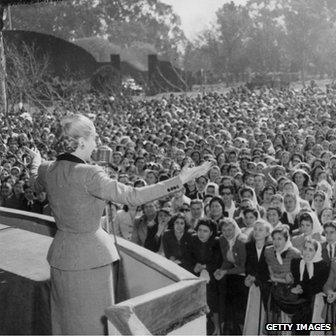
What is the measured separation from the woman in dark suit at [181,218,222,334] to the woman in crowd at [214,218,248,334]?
0.23 ft

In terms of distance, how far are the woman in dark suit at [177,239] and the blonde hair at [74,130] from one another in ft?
11.7

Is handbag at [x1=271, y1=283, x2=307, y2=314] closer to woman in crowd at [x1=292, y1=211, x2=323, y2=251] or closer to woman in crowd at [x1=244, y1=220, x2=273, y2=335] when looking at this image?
woman in crowd at [x1=244, y1=220, x2=273, y2=335]

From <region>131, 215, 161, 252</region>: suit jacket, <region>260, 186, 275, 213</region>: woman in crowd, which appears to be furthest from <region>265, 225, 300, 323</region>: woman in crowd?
<region>260, 186, 275, 213</region>: woman in crowd

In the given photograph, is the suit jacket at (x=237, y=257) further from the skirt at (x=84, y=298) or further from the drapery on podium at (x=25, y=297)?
the skirt at (x=84, y=298)

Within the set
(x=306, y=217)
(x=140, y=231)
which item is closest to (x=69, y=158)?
(x=306, y=217)

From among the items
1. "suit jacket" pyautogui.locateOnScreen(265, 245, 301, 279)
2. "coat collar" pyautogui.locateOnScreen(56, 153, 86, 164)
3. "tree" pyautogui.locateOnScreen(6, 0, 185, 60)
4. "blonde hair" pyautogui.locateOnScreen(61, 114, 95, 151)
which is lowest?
"suit jacket" pyautogui.locateOnScreen(265, 245, 301, 279)

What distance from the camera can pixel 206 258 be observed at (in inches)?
239

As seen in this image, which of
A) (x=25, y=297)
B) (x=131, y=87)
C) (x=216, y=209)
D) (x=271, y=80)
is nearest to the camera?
(x=25, y=297)

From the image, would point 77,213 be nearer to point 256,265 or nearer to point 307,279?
point 307,279

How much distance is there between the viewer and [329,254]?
18.5 ft

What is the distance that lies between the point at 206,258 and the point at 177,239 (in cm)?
44

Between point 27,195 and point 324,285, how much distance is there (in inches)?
203

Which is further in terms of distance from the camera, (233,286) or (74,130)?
(233,286)

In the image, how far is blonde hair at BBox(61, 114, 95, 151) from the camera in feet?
9.16
